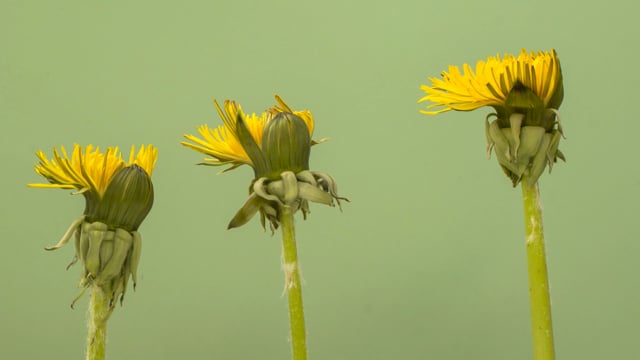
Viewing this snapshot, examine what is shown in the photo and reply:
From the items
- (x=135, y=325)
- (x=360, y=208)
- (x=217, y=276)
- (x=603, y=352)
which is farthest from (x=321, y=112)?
(x=603, y=352)

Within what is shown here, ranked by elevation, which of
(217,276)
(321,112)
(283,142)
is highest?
(321,112)

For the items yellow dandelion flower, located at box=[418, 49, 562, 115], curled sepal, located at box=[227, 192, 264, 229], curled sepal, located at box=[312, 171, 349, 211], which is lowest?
curled sepal, located at box=[227, 192, 264, 229]

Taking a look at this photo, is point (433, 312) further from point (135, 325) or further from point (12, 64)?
point (12, 64)

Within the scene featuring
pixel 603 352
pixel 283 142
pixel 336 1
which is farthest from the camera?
pixel 336 1

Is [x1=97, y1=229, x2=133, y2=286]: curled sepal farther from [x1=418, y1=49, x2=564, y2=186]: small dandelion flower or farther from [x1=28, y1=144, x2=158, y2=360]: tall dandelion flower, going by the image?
[x1=418, y1=49, x2=564, y2=186]: small dandelion flower

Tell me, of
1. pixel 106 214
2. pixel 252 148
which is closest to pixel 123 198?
pixel 106 214

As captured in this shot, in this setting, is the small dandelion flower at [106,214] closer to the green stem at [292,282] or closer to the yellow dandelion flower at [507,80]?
the green stem at [292,282]

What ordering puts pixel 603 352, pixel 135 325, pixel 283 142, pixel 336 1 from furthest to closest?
pixel 336 1
pixel 135 325
pixel 603 352
pixel 283 142

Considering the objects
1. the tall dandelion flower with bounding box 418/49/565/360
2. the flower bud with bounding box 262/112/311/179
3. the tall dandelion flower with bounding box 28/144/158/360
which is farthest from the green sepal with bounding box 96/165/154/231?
the tall dandelion flower with bounding box 418/49/565/360
